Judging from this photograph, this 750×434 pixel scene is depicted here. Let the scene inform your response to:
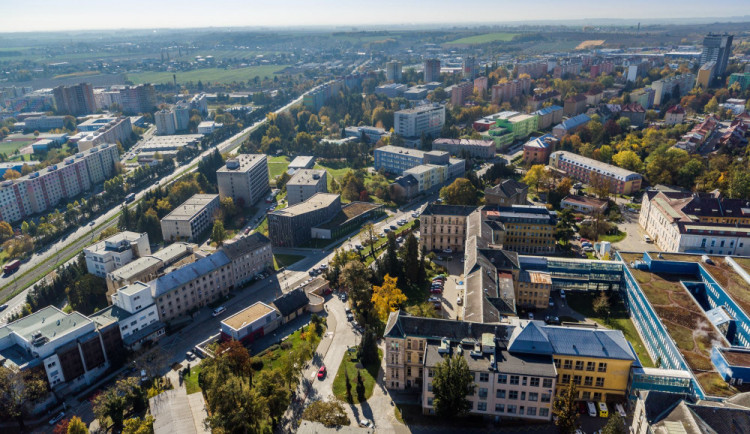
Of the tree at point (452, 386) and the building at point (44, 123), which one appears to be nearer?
the tree at point (452, 386)

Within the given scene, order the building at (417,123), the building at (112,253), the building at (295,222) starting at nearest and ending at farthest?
the building at (112,253)
the building at (295,222)
the building at (417,123)

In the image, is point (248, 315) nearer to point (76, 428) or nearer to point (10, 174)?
point (76, 428)

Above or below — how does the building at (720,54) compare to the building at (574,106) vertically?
above

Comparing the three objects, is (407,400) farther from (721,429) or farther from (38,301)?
(38,301)

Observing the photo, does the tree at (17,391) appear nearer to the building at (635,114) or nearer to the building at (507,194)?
the building at (507,194)

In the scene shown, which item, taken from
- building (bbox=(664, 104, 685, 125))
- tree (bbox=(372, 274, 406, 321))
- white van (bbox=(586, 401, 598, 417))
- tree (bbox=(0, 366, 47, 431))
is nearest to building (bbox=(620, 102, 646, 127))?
building (bbox=(664, 104, 685, 125))

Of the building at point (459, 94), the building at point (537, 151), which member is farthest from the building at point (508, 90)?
the building at point (537, 151)

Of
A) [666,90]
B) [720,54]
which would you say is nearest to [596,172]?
[666,90]
